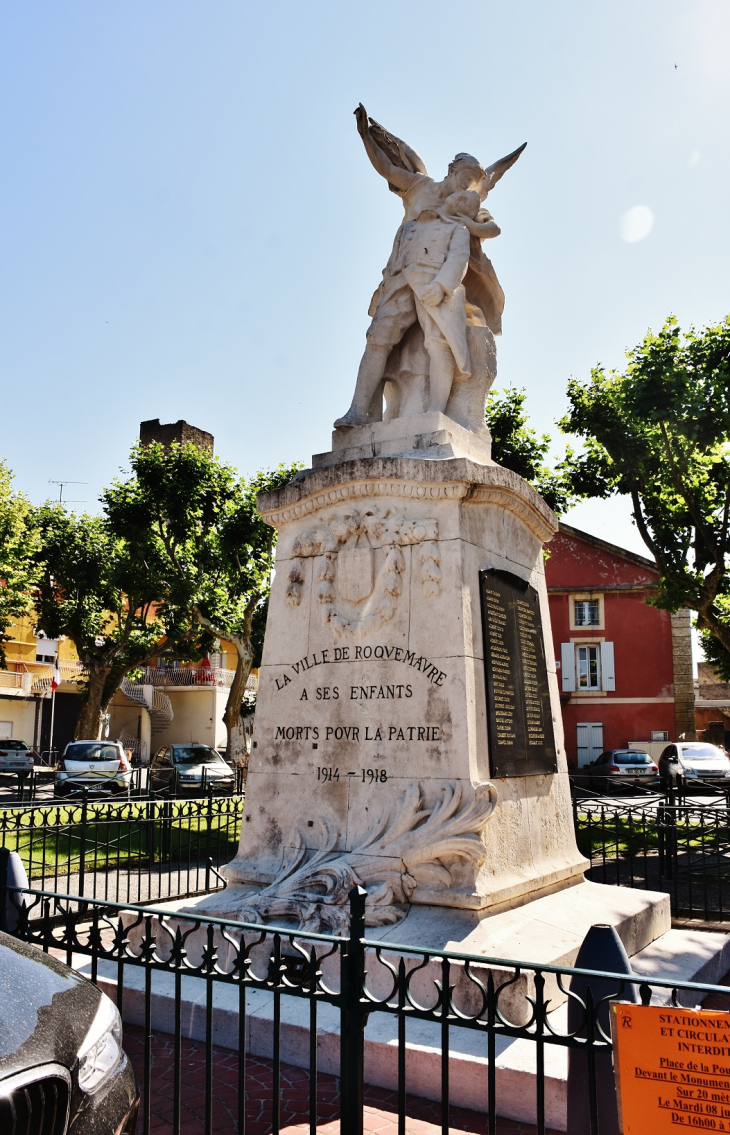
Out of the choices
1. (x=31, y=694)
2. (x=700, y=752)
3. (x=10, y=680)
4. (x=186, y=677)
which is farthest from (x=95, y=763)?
(x=186, y=677)

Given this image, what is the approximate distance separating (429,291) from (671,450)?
1093 centimetres

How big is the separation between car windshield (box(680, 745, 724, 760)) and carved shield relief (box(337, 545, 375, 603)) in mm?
21795

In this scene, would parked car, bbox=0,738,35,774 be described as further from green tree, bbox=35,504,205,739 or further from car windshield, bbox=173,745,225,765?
car windshield, bbox=173,745,225,765

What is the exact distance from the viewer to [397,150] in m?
8.13

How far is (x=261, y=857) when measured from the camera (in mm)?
6367

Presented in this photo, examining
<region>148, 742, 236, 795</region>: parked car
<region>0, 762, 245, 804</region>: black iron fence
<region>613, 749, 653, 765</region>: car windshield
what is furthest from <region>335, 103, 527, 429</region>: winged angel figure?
<region>613, 749, 653, 765</region>: car windshield

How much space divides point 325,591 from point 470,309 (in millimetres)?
3145

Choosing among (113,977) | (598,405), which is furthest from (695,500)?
(113,977)

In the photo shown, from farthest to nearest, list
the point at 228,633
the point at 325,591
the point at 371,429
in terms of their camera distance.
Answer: the point at 228,633 < the point at 371,429 < the point at 325,591

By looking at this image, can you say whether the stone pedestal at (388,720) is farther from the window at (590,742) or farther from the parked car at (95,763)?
the window at (590,742)

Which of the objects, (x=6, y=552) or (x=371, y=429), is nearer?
(x=371, y=429)

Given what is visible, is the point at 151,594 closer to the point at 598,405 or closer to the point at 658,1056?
the point at 598,405

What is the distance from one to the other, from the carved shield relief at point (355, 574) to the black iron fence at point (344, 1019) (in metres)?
2.38

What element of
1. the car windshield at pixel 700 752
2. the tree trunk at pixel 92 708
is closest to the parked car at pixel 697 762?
the car windshield at pixel 700 752
